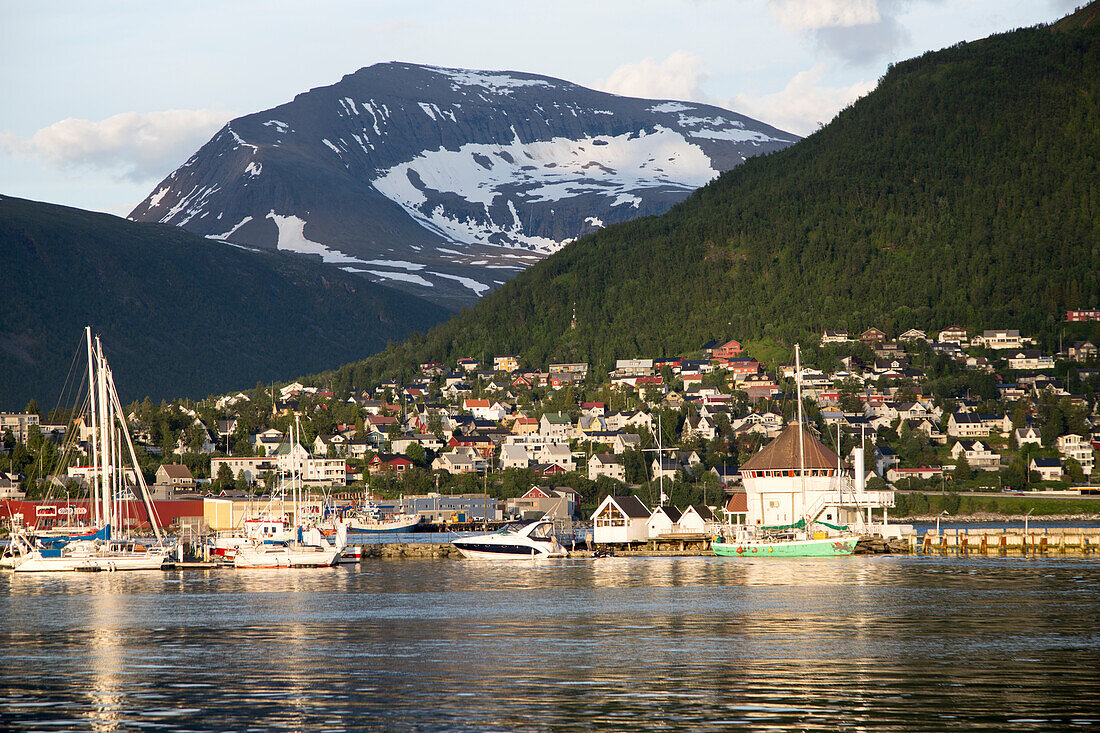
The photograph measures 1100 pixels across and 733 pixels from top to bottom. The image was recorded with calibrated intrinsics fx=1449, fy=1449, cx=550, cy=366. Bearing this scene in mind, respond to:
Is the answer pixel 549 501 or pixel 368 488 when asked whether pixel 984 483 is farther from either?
pixel 368 488

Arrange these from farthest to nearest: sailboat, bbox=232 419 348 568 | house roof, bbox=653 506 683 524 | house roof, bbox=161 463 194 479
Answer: house roof, bbox=161 463 194 479 < house roof, bbox=653 506 683 524 < sailboat, bbox=232 419 348 568

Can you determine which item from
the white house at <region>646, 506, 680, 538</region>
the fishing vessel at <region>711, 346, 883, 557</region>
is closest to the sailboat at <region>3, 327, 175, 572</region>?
the white house at <region>646, 506, 680, 538</region>

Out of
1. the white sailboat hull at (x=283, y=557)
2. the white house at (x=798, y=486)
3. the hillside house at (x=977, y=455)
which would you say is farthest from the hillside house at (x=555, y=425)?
the white sailboat hull at (x=283, y=557)

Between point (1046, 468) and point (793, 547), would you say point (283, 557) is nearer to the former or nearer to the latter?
point (793, 547)

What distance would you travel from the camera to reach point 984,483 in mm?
148625

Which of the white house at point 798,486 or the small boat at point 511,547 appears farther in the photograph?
the white house at point 798,486

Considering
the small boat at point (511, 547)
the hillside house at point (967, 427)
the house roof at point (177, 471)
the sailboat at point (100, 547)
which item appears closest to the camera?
the sailboat at point (100, 547)

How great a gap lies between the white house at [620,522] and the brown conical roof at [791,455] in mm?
10310

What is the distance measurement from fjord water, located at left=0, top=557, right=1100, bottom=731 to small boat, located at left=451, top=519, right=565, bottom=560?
2639 centimetres

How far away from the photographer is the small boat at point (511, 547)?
105 meters

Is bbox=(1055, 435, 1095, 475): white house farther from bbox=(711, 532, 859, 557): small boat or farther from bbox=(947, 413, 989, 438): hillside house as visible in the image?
bbox=(711, 532, 859, 557): small boat

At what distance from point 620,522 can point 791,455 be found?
50.1 feet

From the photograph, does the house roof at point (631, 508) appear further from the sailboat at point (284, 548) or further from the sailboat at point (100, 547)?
the sailboat at point (100, 547)

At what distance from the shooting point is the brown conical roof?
108250mm
